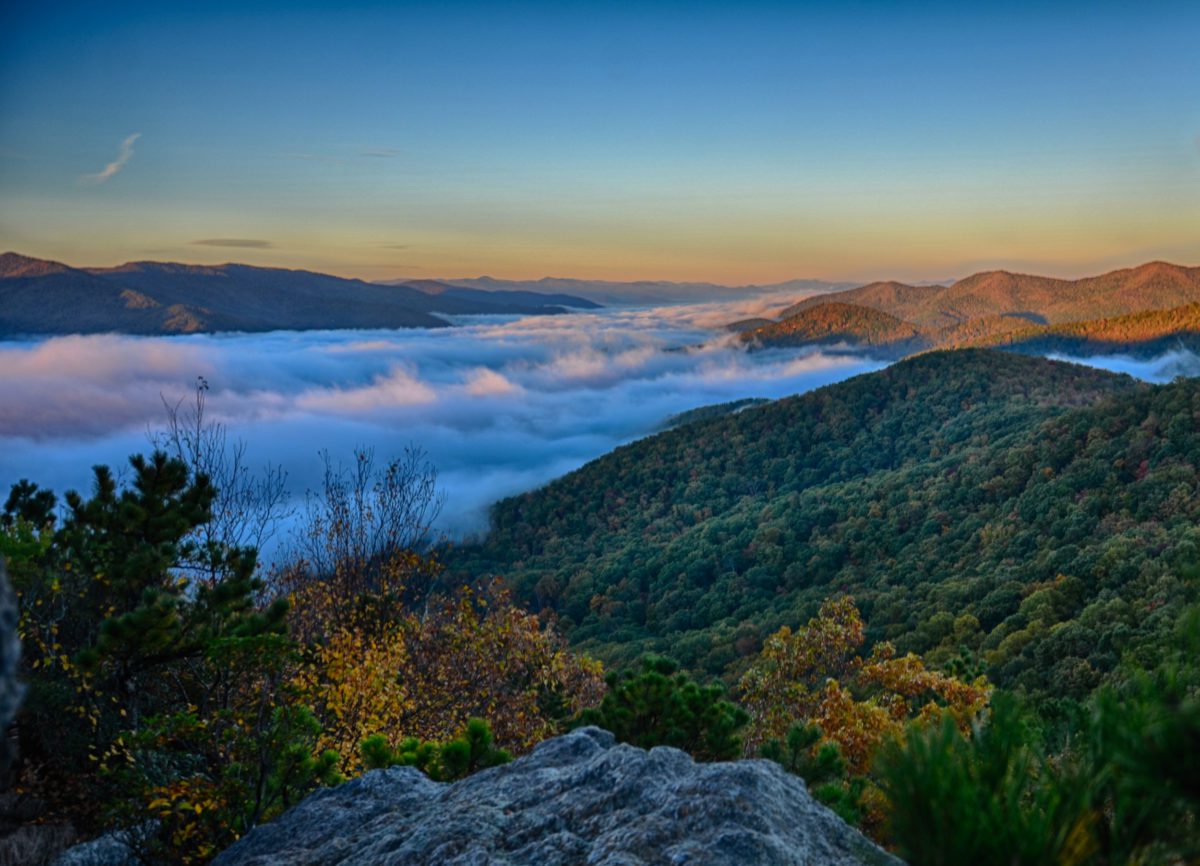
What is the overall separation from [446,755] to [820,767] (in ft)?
12.9

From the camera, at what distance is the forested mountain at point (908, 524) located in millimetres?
38875

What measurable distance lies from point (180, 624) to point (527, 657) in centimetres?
806

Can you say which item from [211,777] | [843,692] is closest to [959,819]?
[211,777]

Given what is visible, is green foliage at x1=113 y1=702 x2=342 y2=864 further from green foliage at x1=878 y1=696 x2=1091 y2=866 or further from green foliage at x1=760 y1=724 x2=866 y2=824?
green foliage at x1=878 y1=696 x2=1091 y2=866

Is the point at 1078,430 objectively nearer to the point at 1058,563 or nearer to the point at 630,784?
the point at 1058,563

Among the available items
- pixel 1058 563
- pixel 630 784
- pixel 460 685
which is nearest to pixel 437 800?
pixel 630 784

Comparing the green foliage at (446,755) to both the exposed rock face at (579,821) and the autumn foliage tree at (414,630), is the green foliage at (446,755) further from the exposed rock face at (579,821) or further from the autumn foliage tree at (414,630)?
the autumn foliage tree at (414,630)

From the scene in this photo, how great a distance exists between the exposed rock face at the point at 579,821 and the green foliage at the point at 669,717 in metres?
3.02

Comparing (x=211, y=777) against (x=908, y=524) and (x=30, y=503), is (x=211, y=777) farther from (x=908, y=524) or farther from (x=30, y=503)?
(x=908, y=524)

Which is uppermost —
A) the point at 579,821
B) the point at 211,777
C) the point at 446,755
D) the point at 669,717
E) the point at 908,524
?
the point at 579,821

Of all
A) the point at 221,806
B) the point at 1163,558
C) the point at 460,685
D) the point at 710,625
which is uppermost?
the point at 221,806

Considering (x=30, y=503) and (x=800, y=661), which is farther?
(x=800, y=661)

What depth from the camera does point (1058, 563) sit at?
4541 cm

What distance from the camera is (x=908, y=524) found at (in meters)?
68.6
